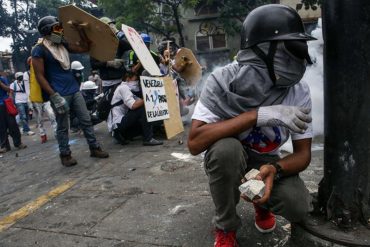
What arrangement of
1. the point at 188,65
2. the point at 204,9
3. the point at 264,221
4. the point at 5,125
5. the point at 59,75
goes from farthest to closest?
1. the point at 204,9
2. the point at 5,125
3. the point at 188,65
4. the point at 59,75
5. the point at 264,221

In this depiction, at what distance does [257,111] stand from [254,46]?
1.11 feet

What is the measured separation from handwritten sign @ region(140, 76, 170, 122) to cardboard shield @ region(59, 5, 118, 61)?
2.01 feet

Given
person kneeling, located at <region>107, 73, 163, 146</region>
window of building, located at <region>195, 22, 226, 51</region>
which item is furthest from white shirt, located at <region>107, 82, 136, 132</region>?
window of building, located at <region>195, 22, 226, 51</region>

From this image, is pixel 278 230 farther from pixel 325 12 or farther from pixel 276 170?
pixel 325 12

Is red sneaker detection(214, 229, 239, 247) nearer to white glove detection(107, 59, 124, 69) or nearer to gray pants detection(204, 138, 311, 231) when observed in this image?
gray pants detection(204, 138, 311, 231)

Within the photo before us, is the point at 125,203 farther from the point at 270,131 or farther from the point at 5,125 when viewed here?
the point at 5,125

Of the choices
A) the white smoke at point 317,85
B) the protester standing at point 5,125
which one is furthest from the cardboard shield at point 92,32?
the protester standing at point 5,125

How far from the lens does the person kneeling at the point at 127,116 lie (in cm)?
554

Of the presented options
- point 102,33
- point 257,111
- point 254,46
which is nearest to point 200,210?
point 257,111

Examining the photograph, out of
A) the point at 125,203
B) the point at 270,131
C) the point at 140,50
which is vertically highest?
the point at 140,50

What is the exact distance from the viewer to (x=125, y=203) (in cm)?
327

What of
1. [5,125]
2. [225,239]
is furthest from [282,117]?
[5,125]

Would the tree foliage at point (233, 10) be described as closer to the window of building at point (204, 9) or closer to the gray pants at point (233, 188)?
the window of building at point (204, 9)

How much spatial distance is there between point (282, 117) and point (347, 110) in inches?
13.5
